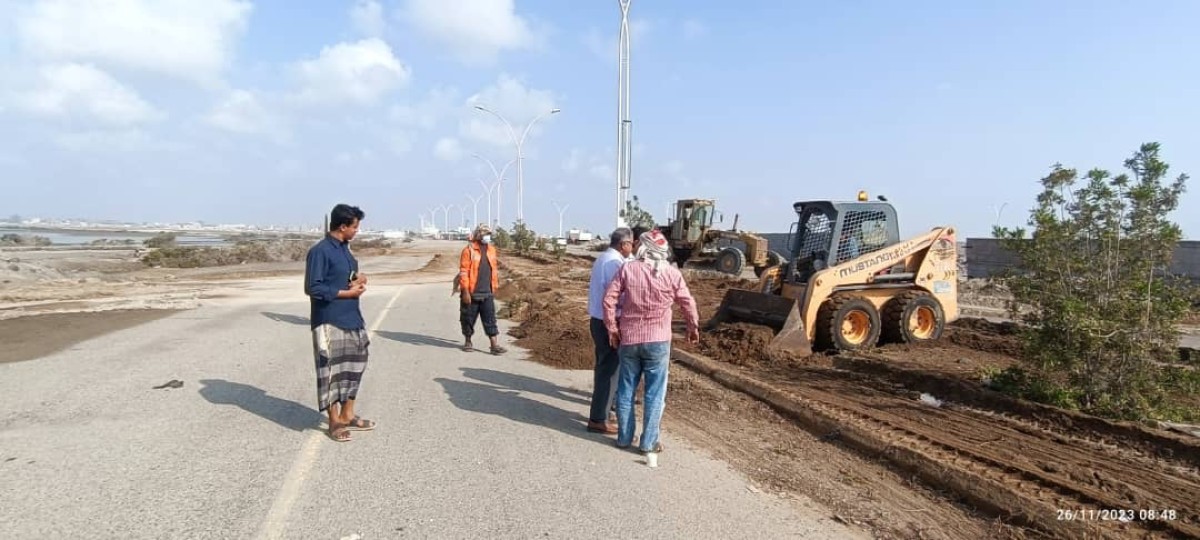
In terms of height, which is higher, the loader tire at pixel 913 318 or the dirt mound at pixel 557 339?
the loader tire at pixel 913 318

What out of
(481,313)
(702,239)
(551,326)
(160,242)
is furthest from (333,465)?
(160,242)

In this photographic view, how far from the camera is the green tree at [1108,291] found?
Answer: 19.9 ft

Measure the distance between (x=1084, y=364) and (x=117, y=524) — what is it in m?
7.43

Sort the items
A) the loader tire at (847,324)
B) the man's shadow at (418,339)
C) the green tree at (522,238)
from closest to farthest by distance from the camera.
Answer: the loader tire at (847,324) → the man's shadow at (418,339) → the green tree at (522,238)

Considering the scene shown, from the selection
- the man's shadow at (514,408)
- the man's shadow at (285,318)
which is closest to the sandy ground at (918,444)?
the man's shadow at (514,408)

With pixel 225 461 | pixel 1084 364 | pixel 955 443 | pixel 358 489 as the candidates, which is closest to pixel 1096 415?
pixel 1084 364

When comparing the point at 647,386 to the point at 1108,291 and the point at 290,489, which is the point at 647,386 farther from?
the point at 1108,291

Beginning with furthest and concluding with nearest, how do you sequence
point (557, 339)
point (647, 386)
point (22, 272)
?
point (22, 272) < point (557, 339) < point (647, 386)

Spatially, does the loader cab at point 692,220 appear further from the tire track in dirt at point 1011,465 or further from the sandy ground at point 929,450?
the tire track in dirt at point 1011,465

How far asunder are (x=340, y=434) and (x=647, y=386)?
236 cm

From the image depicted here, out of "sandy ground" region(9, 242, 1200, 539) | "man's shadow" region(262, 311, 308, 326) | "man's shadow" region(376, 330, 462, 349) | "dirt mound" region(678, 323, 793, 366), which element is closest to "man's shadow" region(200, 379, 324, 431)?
"sandy ground" region(9, 242, 1200, 539)

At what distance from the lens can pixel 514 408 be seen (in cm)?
661

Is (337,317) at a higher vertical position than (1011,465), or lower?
higher

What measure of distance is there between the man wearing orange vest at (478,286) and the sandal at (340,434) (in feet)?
14.0
